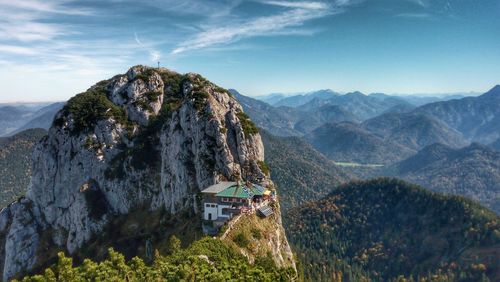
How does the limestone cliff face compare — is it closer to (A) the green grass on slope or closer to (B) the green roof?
(B) the green roof

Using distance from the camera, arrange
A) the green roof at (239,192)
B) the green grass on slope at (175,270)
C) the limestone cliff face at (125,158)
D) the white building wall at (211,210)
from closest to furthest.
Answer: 1. the green grass on slope at (175,270)
2. the green roof at (239,192)
3. the white building wall at (211,210)
4. the limestone cliff face at (125,158)

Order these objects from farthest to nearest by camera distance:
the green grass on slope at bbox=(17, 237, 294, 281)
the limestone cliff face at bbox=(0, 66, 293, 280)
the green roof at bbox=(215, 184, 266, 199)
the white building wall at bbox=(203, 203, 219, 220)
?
the limestone cliff face at bbox=(0, 66, 293, 280) → the white building wall at bbox=(203, 203, 219, 220) → the green roof at bbox=(215, 184, 266, 199) → the green grass on slope at bbox=(17, 237, 294, 281)

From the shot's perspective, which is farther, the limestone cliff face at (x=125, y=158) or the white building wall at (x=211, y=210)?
the limestone cliff face at (x=125, y=158)

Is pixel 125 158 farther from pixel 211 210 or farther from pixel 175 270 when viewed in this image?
pixel 175 270

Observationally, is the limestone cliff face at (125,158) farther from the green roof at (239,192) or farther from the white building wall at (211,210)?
the green roof at (239,192)

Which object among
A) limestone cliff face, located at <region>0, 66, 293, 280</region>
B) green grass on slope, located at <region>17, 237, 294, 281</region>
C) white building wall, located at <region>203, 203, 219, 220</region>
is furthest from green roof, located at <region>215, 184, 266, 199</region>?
green grass on slope, located at <region>17, 237, 294, 281</region>

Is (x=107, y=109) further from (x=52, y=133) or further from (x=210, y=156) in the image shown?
(x=210, y=156)

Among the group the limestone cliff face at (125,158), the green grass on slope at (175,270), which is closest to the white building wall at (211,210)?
the limestone cliff face at (125,158)

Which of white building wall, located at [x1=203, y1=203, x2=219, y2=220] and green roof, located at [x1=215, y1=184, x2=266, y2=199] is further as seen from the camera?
white building wall, located at [x1=203, y1=203, x2=219, y2=220]
